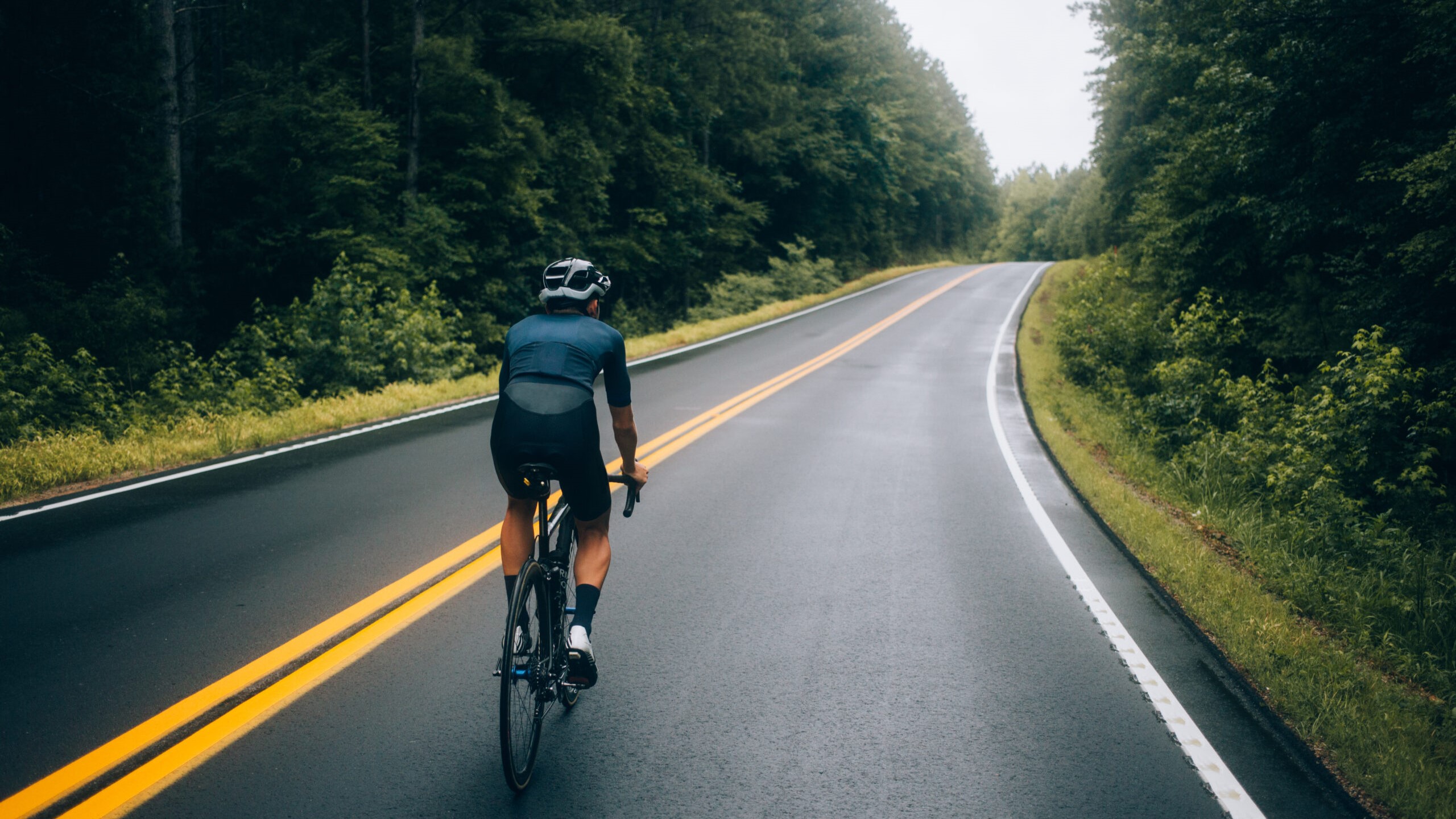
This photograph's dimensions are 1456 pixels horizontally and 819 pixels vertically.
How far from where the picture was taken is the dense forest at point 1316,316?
22.8 feet

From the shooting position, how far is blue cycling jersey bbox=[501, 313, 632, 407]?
10.9 feet

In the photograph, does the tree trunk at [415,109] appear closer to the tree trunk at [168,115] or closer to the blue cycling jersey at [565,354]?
the tree trunk at [168,115]

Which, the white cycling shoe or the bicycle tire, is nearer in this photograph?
the white cycling shoe

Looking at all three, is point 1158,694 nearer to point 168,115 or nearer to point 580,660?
point 580,660

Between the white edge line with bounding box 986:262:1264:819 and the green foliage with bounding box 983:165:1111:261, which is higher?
the green foliage with bounding box 983:165:1111:261

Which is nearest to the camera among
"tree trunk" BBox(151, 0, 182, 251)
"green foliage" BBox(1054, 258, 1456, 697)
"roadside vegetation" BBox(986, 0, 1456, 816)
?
"roadside vegetation" BBox(986, 0, 1456, 816)

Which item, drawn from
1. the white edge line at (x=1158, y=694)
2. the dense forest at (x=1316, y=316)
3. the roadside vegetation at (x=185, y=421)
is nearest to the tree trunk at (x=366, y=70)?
the roadside vegetation at (x=185, y=421)

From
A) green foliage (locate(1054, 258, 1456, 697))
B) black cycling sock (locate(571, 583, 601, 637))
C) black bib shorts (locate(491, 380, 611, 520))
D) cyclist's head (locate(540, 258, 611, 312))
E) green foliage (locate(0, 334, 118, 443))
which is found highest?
cyclist's head (locate(540, 258, 611, 312))

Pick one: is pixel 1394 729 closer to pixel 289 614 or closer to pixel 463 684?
pixel 463 684

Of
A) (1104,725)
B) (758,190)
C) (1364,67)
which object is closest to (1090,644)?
(1104,725)

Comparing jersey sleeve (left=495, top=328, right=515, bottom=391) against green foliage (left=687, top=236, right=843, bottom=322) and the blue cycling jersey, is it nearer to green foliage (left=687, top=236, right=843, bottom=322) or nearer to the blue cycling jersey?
the blue cycling jersey

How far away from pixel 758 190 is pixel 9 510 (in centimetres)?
4232

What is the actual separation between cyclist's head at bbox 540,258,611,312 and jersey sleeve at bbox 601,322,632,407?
189 millimetres

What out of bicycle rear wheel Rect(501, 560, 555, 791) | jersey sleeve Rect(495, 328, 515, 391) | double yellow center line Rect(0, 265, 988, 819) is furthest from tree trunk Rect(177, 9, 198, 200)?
bicycle rear wheel Rect(501, 560, 555, 791)
